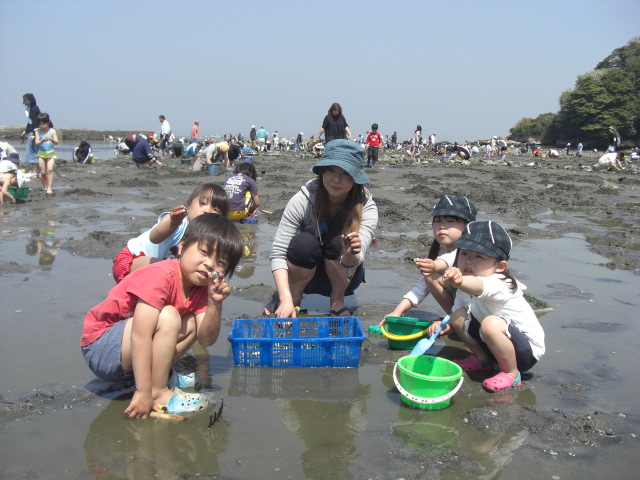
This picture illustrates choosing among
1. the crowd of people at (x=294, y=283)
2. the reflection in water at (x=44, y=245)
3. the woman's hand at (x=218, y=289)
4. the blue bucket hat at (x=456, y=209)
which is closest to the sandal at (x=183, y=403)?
the crowd of people at (x=294, y=283)

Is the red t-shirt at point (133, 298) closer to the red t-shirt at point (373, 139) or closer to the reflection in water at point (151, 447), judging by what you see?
the reflection in water at point (151, 447)

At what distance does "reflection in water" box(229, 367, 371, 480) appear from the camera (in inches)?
95.7

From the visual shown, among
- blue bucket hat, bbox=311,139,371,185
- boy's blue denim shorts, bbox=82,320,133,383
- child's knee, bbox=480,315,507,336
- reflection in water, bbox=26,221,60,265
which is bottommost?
reflection in water, bbox=26,221,60,265

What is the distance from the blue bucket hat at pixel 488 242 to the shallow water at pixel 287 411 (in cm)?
79

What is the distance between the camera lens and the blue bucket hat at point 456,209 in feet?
12.8

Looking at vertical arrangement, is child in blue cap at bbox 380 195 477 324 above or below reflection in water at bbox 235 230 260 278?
above

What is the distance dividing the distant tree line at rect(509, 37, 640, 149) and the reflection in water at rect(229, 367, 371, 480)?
47064 mm

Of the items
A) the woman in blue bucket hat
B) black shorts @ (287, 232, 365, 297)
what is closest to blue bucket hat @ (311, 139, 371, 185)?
the woman in blue bucket hat

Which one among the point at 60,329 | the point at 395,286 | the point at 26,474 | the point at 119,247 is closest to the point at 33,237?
the point at 119,247

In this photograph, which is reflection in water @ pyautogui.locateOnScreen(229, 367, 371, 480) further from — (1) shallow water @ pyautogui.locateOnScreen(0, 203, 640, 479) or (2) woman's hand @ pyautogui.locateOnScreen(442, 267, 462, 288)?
(2) woman's hand @ pyautogui.locateOnScreen(442, 267, 462, 288)

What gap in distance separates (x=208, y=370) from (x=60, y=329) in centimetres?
122

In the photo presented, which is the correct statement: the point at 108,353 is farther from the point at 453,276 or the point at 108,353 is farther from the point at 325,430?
the point at 453,276

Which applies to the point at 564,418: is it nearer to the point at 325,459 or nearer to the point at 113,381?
the point at 325,459

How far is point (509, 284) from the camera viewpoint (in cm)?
317
